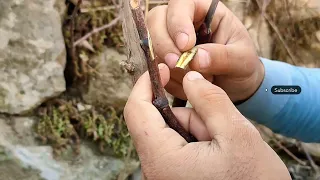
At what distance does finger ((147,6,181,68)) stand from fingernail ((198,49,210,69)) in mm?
42

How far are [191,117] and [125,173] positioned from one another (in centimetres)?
82

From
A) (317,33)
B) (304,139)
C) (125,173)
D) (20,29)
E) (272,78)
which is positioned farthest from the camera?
(317,33)

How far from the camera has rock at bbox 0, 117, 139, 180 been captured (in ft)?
4.23

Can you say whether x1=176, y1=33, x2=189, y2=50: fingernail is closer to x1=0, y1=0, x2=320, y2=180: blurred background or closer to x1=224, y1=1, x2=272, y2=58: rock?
x1=0, y1=0, x2=320, y2=180: blurred background

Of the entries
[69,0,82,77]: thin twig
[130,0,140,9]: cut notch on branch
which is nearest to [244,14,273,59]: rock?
[69,0,82,77]: thin twig

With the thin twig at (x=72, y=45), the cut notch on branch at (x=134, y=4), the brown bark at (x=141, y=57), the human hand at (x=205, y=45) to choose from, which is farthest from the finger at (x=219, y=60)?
the thin twig at (x=72, y=45)

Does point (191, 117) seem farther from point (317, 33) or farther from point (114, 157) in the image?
point (317, 33)

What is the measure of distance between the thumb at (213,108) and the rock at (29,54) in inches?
31.6

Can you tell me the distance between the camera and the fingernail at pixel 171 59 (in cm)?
80

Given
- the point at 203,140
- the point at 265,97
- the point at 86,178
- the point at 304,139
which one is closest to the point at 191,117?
the point at 203,140

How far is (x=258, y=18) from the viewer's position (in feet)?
5.70

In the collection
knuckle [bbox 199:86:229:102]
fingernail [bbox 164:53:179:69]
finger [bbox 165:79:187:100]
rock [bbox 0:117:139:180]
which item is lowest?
rock [bbox 0:117:139:180]

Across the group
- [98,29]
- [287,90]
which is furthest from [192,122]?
[98,29]

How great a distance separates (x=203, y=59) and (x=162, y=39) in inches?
3.8
